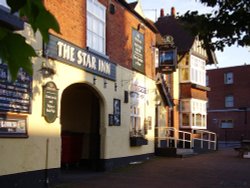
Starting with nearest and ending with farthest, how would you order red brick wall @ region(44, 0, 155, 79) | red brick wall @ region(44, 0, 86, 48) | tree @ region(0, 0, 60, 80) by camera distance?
tree @ region(0, 0, 60, 80) < red brick wall @ region(44, 0, 86, 48) < red brick wall @ region(44, 0, 155, 79)

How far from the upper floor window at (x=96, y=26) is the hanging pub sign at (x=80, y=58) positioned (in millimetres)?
399

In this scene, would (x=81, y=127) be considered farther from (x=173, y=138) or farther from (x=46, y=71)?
(x=173, y=138)

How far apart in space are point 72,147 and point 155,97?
273 inches

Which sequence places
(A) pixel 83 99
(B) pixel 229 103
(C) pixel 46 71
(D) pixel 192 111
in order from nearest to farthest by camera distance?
(C) pixel 46 71
(A) pixel 83 99
(D) pixel 192 111
(B) pixel 229 103

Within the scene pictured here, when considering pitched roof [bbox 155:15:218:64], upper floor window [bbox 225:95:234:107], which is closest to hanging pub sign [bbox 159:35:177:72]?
pitched roof [bbox 155:15:218:64]

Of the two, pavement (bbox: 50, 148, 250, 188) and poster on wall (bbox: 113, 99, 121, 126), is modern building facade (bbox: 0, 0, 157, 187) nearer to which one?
poster on wall (bbox: 113, 99, 121, 126)

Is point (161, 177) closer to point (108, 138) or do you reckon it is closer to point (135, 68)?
point (108, 138)

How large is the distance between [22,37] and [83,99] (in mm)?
15134

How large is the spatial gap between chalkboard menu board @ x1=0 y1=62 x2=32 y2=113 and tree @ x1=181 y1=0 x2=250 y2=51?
393cm

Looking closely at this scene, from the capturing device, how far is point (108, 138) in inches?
596

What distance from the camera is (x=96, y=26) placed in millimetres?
14609

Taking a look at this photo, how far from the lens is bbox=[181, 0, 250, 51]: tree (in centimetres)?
901

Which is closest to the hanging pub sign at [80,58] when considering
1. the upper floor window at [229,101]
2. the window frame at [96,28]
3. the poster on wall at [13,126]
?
the window frame at [96,28]

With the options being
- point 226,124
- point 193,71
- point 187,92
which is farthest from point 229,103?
point 187,92
